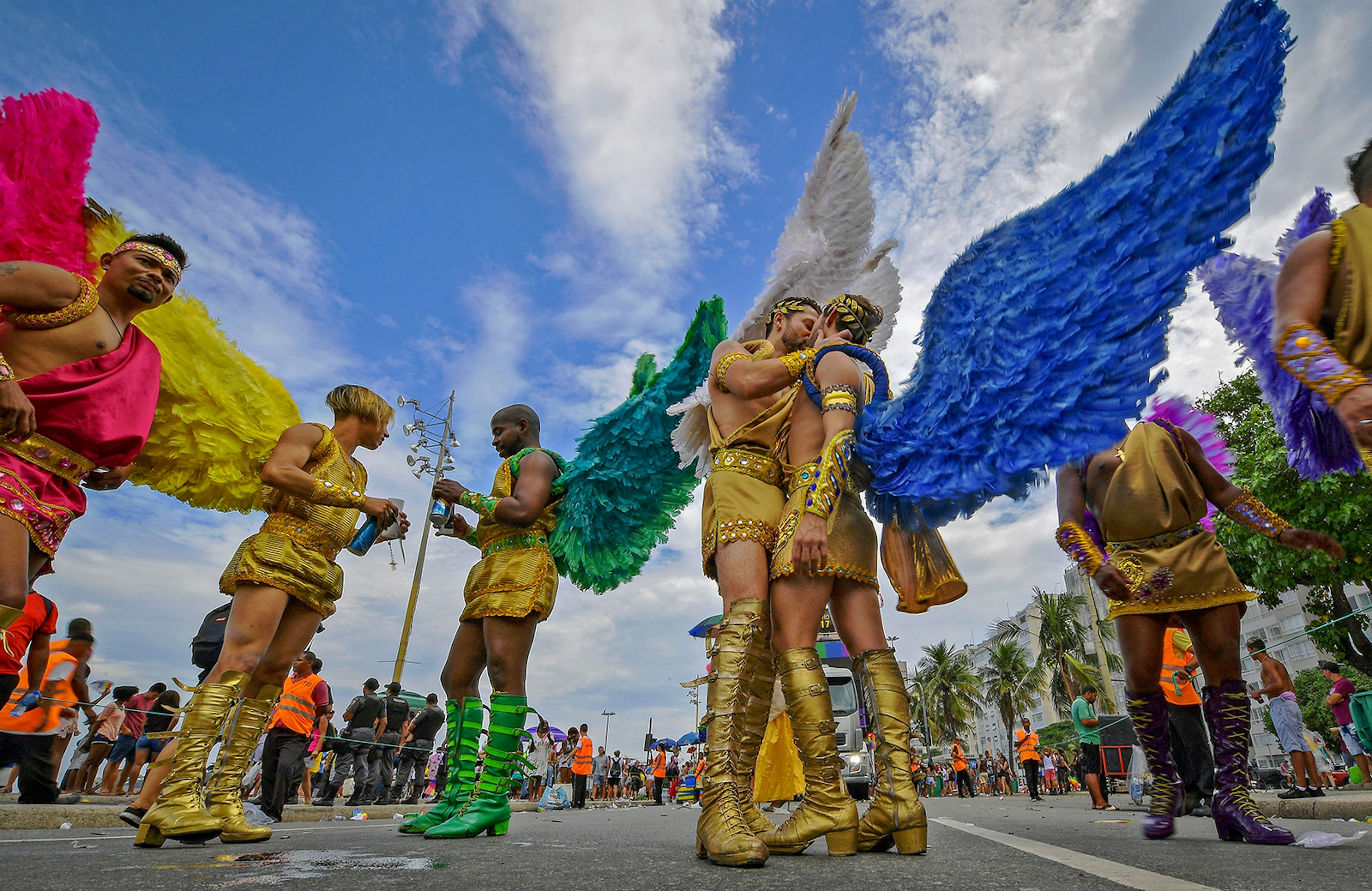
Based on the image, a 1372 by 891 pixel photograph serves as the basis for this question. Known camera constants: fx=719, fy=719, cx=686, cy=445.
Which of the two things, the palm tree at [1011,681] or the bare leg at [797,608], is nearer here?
the bare leg at [797,608]

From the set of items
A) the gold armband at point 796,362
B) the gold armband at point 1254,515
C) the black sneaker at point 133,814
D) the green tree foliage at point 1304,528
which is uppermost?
the green tree foliage at point 1304,528

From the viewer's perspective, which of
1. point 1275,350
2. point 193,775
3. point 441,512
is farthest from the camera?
point 441,512

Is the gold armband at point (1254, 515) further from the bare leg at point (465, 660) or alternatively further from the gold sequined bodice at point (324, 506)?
the gold sequined bodice at point (324, 506)

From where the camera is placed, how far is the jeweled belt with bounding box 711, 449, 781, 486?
112 inches

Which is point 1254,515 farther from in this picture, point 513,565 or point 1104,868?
point 513,565

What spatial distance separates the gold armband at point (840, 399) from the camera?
2.67 m

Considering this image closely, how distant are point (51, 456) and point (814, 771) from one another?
2709 millimetres

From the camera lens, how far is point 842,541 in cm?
276

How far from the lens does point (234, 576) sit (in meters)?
3.11

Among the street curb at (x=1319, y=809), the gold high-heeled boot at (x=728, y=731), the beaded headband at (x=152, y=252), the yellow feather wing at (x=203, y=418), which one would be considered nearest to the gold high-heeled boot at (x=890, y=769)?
the gold high-heeled boot at (x=728, y=731)

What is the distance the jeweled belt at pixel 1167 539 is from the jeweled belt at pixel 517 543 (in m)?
2.79

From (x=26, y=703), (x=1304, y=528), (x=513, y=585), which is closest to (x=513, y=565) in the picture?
(x=513, y=585)


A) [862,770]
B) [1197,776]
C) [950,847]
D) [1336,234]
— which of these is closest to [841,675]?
[862,770]

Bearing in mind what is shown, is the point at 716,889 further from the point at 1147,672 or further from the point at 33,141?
the point at 33,141
